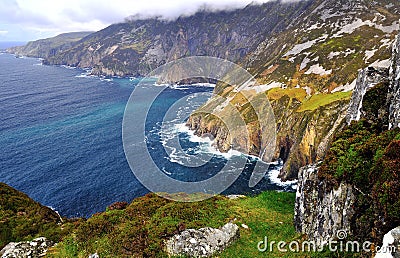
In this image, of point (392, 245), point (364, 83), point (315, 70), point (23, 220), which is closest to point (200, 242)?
point (392, 245)

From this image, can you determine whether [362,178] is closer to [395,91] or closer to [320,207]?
[320,207]

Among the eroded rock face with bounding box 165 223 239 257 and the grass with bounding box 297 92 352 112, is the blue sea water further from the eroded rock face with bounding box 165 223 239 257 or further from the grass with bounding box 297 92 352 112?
the eroded rock face with bounding box 165 223 239 257

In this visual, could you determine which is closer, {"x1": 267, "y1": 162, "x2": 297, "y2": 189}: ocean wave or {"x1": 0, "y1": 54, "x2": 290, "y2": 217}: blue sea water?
{"x1": 0, "y1": 54, "x2": 290, "y2": 217}: blue sea water

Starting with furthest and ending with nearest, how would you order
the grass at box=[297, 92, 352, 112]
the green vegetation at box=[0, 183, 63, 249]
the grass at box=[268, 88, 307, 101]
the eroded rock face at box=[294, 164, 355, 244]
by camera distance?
1. the grass at box=[268, 88, 307, 101]
2. the grass at box=[297, 92, 352, 112]
3. the green vegetation at box=[0, 183, 63, 249]
4. the eroded rock face at box=[294, 164, 355, 244]

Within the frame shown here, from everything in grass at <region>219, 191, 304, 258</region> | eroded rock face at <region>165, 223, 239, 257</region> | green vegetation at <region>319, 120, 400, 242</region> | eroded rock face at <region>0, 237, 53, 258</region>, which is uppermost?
green vegetation at <region>319, 120, 400, 242</region>

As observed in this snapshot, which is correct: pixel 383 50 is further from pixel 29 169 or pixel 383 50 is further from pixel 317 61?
pixel 29 169

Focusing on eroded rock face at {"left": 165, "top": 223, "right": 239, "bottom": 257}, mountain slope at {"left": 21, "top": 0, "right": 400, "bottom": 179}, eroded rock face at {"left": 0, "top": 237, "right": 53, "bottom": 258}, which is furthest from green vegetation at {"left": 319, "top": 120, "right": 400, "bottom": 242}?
mountain slope at {"left": 21, "top": 0, "right": 400, "bottom": 179}

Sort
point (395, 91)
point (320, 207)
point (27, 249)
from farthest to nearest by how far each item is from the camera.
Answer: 1. point (27, 249)
2. point (395, 91)
3. point (320, 207)
